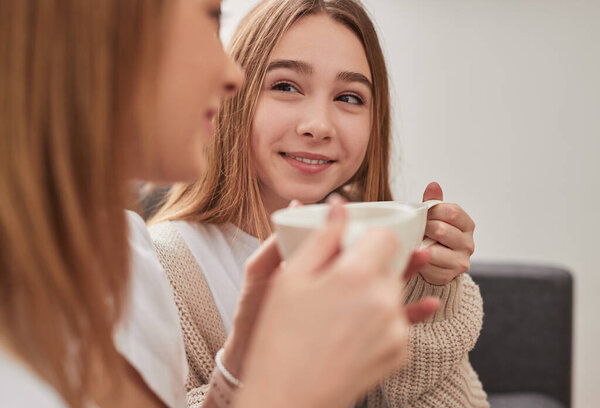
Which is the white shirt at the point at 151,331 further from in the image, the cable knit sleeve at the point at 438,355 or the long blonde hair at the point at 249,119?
the cable knit sleeve at the point at 438,355

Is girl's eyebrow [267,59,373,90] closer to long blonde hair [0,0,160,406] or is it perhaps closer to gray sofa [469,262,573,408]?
long blonde hair [0,0,160,406]

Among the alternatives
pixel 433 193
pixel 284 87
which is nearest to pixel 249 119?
pixel 284 87

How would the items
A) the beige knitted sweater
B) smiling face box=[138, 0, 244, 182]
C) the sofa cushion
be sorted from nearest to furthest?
smiling face box=[138, 0, 244, 182] < the beige knitted sweater < the sofa cushion

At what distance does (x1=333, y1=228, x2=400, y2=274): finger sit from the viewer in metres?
0.39

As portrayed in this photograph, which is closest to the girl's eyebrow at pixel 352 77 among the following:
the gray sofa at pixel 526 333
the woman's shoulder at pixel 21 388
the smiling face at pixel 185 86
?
the smiling face at pixel 185 86

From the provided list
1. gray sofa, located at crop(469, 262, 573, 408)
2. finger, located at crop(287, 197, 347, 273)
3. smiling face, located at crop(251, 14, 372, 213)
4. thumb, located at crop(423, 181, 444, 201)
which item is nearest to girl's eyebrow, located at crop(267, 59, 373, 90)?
smiling face, located at crop(251, 14, 372, 213)

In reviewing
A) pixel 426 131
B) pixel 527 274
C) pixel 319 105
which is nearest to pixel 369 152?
pixel 319 105

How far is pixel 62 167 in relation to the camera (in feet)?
1.41

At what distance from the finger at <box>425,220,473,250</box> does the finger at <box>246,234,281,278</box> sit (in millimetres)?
373

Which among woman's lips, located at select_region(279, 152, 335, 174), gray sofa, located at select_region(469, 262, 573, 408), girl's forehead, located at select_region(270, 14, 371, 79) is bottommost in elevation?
gray sofa, located at select_region(469, 262, 573, 408)

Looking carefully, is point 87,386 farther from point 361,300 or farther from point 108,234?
point 361,300

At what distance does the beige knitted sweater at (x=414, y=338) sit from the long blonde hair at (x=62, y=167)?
1.62 feet

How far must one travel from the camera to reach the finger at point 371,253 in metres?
0.39

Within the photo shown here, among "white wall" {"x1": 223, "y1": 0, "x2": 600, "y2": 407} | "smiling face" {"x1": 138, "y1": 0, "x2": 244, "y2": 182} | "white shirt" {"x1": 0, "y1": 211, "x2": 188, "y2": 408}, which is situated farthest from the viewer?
"white wall" {"x1": 223, "y1": 0, "x2": 600, "y2": 407}
